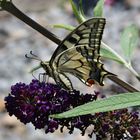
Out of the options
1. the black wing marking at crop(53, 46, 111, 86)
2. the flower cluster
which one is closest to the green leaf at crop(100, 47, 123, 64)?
the black wing marking at crop(53, 46, 111, 86)

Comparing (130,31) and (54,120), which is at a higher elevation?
(130,31)

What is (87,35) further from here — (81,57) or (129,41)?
(129,41)

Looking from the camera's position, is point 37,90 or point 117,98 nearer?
point 117,98

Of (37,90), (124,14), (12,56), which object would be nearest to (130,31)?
(37,90)

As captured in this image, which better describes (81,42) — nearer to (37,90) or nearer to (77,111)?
(37,90)

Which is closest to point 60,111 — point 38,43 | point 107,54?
point 107,54

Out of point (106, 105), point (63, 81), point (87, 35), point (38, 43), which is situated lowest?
point (106, 105)

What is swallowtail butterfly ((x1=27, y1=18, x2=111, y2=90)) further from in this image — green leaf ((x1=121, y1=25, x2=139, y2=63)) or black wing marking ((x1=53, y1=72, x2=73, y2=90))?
green leaf ((x1=121, y1=25, x2=139, y2=63))
